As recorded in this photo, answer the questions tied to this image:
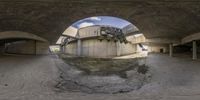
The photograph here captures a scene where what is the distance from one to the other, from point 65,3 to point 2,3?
10.2 ft

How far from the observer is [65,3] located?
43.7ft

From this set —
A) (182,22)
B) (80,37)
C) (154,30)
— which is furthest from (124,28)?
(182,22)

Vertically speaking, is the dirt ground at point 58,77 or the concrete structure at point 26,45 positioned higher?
the concrete structure at point 26,45

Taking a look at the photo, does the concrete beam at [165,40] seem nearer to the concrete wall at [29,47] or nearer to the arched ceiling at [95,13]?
the arched ceiling at [95,13]

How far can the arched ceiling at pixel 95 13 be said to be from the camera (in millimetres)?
13281

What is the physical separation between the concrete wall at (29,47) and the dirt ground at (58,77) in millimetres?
1047

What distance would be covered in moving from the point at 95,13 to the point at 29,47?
8.99 m

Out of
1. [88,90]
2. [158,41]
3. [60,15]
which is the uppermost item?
[60,15]

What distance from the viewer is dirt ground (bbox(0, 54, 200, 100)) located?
1265cm

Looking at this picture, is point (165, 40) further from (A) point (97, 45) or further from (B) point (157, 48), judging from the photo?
(A) point (97, 45)

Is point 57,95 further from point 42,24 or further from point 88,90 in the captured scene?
point 42,24

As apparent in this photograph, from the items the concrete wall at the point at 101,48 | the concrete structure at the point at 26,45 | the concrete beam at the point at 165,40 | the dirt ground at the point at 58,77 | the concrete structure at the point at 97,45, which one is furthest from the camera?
the concrete wall at the point at 101,48

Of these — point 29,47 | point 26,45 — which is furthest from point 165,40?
point 26,45

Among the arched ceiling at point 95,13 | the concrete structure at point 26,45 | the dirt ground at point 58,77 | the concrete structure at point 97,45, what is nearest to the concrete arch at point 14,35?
the concrete structure at point 26,45
